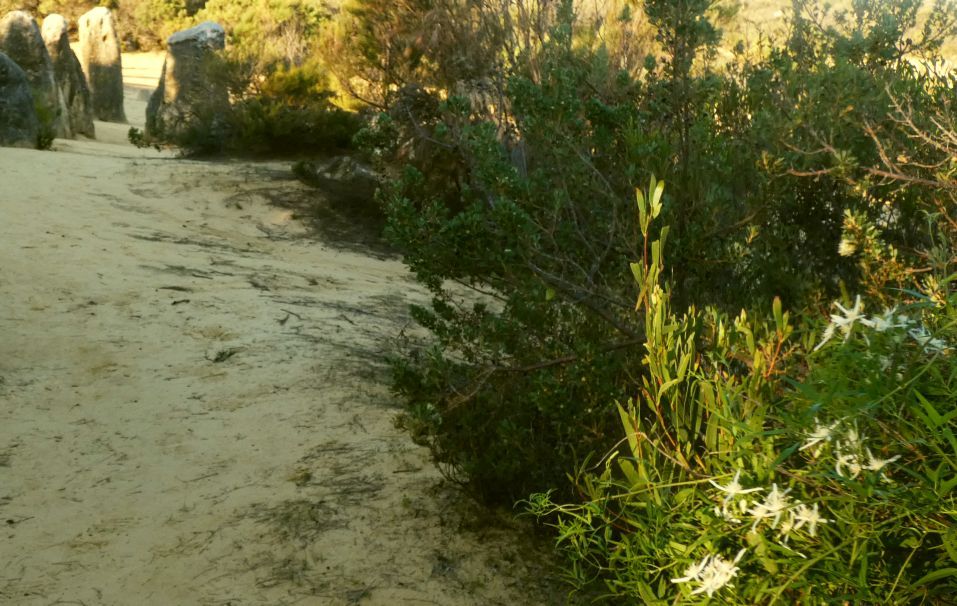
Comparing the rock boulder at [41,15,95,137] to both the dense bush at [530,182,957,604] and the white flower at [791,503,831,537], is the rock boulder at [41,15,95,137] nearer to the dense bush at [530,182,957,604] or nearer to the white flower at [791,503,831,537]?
the dense bush at [530,182,957,604]

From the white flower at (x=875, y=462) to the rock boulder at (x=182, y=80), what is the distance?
1289 centimetres

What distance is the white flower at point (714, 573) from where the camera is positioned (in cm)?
126

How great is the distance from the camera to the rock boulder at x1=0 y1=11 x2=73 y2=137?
13648mm

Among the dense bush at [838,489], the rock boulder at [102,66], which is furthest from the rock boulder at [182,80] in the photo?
the dense bush at [838,489]

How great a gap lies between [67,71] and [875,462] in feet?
54.3

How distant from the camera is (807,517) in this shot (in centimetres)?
126

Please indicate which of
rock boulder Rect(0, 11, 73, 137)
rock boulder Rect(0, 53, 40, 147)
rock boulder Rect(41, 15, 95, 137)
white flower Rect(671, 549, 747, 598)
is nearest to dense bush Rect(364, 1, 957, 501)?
white flower Rect(671, 549, 747, 598)

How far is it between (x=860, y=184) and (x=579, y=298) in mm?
930

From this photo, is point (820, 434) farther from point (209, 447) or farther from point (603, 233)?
point (209, 447)

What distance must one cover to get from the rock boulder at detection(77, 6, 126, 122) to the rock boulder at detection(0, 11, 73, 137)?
12.0ft

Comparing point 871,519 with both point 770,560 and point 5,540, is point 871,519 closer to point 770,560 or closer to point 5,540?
point 770,560

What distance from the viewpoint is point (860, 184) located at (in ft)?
9.73

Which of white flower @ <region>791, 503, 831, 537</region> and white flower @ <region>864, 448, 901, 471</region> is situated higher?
white flower @ <region>864, 448, 901, 471</region>

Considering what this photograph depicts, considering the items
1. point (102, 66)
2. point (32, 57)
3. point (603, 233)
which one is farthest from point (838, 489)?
point (102, 66)
